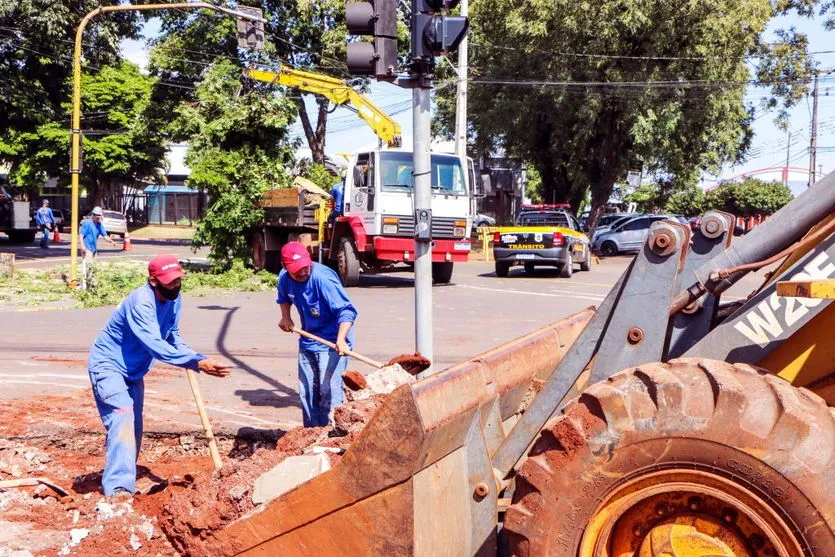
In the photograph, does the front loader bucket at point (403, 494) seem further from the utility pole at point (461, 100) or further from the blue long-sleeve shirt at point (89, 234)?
the utility pole at point (461, 100)

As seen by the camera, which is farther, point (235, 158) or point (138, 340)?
point (235, 158)

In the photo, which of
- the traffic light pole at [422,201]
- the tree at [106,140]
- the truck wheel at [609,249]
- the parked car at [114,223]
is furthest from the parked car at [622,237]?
the traffic light pole at [422,201]

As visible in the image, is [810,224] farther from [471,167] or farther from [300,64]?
[300,64]

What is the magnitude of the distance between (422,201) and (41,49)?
1121 inches

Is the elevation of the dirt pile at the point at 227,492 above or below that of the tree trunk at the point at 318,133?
below

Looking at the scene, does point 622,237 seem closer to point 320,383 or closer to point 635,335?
point 320,383

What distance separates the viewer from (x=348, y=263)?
66.2 feet

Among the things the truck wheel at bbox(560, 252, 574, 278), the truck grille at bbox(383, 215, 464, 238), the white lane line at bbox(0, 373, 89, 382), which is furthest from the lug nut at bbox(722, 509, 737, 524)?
the truck wheel at bbox(560, 252, 574, 278)

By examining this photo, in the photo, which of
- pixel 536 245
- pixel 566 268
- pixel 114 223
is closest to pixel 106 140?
pixel 114 223

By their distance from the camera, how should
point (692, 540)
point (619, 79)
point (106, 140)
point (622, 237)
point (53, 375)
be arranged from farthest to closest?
point (106, 140) < point (622, 237) < point (619, 79) < point (53, 375) < point (692, 540)

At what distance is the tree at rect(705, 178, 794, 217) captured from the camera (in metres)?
52.8

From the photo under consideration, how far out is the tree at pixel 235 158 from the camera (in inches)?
907

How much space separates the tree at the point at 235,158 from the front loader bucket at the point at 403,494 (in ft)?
64.0

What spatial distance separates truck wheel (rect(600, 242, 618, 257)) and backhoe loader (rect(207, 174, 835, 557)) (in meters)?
31.6
